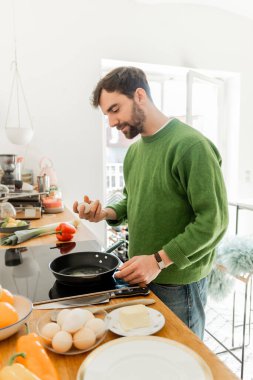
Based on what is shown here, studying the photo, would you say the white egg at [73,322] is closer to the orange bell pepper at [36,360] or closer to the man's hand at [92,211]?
the orange bell pepper at [36,360]

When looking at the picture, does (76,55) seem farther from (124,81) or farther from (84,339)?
(84,339)

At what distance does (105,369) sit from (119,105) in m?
0.87

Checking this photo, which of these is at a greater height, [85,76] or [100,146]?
[85,76]

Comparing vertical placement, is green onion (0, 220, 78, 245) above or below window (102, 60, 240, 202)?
below

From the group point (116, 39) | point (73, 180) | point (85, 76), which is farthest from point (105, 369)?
point (116, 39)

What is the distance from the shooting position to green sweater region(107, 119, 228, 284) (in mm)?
984

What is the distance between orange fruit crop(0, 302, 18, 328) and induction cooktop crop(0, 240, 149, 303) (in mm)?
171

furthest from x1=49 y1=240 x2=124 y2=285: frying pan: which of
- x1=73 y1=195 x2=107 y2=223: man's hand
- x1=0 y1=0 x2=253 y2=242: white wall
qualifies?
x1=0 y1=0 x2=253 y2=242: white wall

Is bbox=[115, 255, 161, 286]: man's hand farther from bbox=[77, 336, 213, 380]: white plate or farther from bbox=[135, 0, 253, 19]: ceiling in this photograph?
bbox=[135, 0, 253, 19]: ceiling

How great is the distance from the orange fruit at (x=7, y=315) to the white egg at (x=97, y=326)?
5.8 inches

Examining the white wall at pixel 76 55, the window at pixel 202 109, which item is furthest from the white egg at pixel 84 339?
the window at pixel 202 109

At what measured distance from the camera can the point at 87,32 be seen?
272cm

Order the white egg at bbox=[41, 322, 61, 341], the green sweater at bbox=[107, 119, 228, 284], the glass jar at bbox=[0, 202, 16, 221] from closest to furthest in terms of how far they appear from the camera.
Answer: the white egg at bbox=[41, 322, 61, 341]
the green sweater at bbox=[107, 119, 228, 284]
the glass jar at bbox=[0, 202, 16, 221]

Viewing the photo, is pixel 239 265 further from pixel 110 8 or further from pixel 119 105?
pixel 110 8
